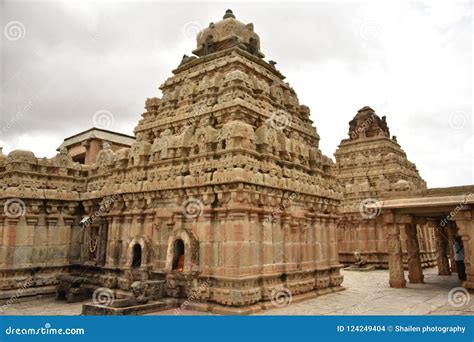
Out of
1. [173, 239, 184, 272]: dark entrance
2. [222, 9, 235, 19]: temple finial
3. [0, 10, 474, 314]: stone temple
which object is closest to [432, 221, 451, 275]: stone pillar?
[0, 10, 474, 314]: stone temple

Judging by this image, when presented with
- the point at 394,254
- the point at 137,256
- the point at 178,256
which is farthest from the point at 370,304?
the point at 137,256

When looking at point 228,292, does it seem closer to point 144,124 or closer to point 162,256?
point 162,256

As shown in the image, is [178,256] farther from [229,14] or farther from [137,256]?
[229,14]

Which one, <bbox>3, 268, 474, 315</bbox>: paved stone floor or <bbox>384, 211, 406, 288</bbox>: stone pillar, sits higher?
<bbox>384, 211, 406, 288</bbox>: stone pillar

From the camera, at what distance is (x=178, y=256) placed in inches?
540

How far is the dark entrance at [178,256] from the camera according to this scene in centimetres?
1352

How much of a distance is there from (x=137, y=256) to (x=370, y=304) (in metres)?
9.02

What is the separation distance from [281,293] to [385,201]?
7.65 metres

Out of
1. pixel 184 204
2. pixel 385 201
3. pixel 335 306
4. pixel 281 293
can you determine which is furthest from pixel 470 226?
pixel 184 204

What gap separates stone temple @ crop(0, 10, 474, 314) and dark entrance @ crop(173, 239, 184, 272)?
4 cm

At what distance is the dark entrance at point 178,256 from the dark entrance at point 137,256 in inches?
81.5

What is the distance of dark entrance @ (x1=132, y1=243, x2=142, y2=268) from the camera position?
1486 centimetres

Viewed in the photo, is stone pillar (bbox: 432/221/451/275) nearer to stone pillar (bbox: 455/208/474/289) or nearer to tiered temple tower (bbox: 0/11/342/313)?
stone pillar (bbox: 455/208/474/289)

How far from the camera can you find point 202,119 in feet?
49.1
